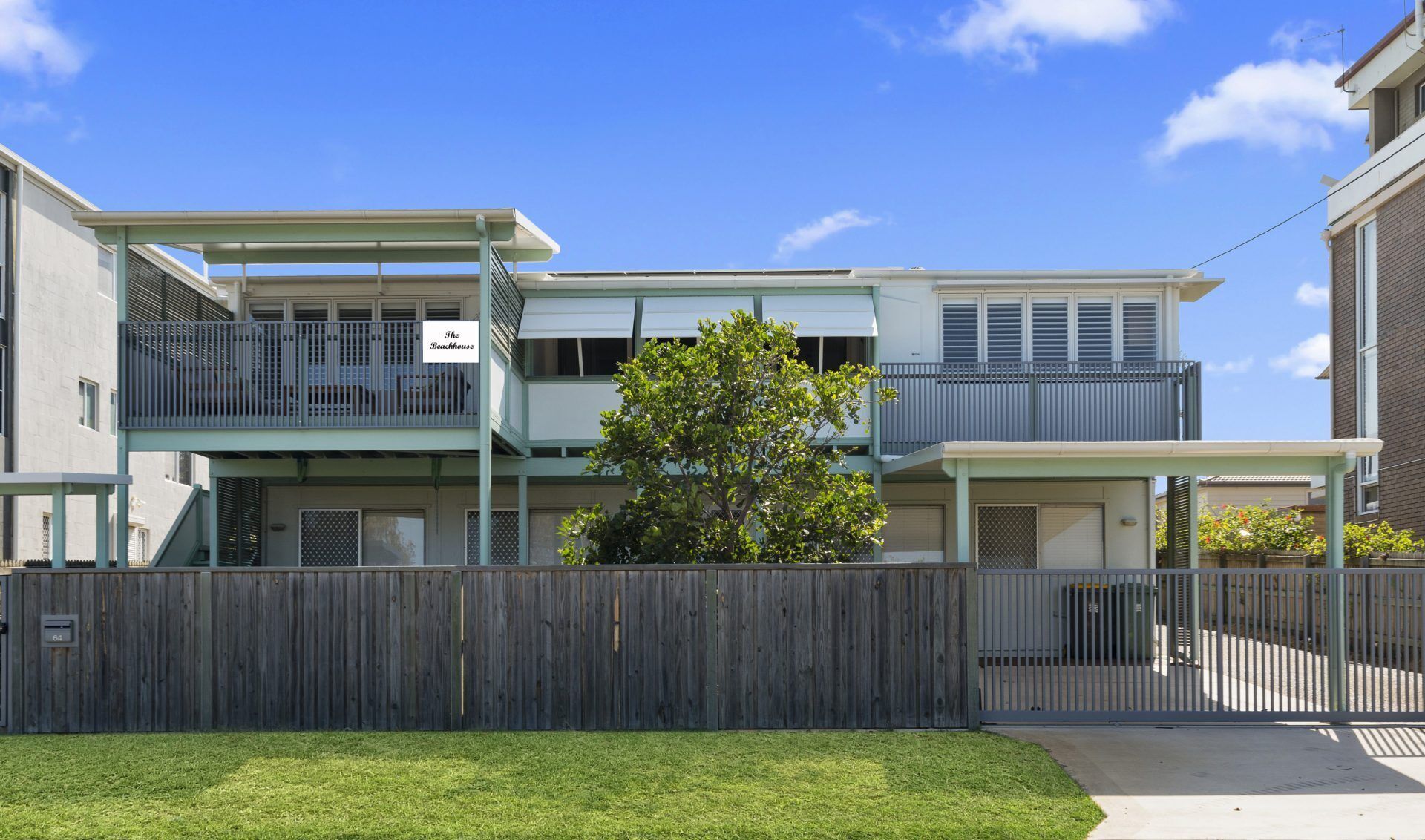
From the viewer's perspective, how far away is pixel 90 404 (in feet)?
86.7

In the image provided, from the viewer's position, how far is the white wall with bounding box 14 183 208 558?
23.7 metres

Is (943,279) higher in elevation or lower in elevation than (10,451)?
higher

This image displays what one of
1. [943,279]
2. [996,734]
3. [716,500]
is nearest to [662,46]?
[943,279]

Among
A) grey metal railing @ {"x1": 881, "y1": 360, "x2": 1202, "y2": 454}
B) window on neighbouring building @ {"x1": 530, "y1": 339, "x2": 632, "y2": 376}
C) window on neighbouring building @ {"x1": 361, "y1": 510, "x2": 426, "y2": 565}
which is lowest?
window on neighbouring building @ {"x1": 361, "y1": 510, "x2": 426, "y2": 565}

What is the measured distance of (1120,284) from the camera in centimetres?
1728

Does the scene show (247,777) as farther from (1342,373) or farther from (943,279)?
(1342,373)

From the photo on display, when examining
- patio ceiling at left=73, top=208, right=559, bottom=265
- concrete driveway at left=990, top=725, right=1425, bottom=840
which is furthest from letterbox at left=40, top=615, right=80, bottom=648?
concrete driveway at left=990, top=725, right=1425, bottom=840

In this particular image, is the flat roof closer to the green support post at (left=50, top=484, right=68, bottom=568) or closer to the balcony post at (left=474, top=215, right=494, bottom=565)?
the balcony post at (left=474, top=215, right=494, bottom=565)

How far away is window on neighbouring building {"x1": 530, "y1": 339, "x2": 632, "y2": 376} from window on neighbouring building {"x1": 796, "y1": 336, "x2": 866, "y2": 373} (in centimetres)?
241

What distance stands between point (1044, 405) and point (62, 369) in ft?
63.6

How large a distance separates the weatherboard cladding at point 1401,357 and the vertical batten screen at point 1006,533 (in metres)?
8.61

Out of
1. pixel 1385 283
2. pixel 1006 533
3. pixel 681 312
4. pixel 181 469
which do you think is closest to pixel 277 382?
pixel 681 312

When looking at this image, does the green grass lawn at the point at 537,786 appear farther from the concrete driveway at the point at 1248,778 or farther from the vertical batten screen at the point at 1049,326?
the vertical batten screen at the point at 1049,326

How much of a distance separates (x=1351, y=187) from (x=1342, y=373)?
3670 millimetres
